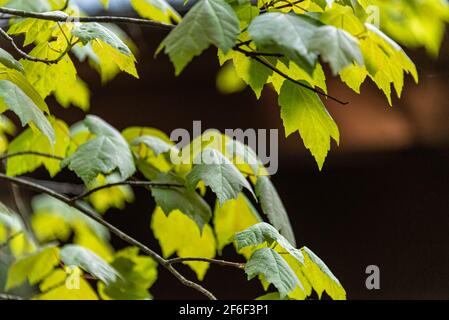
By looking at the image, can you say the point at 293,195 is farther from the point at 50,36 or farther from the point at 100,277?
the point at 50,36

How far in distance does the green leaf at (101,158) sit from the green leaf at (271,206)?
0.21 m

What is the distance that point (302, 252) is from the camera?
865mm

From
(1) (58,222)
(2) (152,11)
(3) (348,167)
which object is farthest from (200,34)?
(3) (348,167)

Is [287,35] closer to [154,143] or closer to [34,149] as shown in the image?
[154,143]

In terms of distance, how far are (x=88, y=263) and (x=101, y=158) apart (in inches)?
8.5

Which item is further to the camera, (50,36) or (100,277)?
(100,277)

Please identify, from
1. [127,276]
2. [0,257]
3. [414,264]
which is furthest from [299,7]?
[0,257]

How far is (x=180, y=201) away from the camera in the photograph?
102cm

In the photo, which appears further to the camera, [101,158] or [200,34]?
[101,158]

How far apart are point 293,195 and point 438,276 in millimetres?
728

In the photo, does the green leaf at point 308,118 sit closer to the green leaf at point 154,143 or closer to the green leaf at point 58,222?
the green leaf at point 154,143

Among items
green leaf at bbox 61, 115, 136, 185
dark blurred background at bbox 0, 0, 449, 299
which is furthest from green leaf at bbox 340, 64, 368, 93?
dark blurred background at bbox 0, 0, 449, 299

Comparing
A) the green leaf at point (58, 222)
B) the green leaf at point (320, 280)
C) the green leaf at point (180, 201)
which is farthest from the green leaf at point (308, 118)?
the green leaf at point (58, 222)

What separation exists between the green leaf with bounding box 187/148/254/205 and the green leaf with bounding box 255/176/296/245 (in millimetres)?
104
